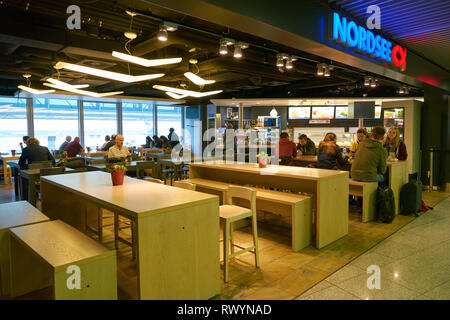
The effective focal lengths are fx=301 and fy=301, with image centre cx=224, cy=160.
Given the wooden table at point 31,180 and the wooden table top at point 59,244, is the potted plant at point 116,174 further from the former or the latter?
the wooden table at point 31,180

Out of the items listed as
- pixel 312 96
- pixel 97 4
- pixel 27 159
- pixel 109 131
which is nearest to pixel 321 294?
pixel 97 4

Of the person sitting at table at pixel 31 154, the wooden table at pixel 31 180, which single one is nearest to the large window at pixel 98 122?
the person sitting at table at pixel 31 154

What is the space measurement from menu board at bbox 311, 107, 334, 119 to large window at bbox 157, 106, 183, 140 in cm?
712

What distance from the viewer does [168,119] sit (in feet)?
51.9

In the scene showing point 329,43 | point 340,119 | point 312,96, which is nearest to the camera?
point 329,43

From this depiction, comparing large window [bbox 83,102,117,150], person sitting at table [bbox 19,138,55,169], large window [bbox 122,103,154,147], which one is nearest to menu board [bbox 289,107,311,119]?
large window [bbox 122,103,154,147]

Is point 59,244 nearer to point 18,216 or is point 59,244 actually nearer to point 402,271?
point 18,216

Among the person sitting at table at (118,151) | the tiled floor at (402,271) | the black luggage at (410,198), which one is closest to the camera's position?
the tiled floor at (402,271)

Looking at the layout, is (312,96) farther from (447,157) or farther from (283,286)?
(283,286)

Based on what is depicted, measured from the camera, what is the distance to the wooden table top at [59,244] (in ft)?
7.55

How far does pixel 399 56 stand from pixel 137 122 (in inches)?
467

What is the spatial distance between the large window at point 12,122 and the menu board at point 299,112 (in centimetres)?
1049
